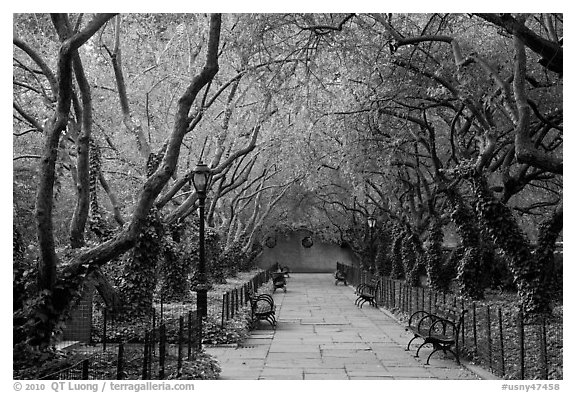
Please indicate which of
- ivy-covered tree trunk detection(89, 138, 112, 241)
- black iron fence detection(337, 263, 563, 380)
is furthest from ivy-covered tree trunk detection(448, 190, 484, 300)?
ivy-covered tree trunk detection(89, 138, 112, 241)

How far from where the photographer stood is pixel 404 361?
11094 millimetres

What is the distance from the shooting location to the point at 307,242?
57.3 meters

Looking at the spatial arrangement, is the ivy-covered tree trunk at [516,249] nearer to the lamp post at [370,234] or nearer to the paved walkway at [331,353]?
the paved walkway at [331,353]

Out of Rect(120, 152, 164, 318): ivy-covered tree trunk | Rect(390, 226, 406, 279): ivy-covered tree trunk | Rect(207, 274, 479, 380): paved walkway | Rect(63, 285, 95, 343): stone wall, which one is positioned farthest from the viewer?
Rect(390, 226, 406, 279): ivy-covered tree trunk

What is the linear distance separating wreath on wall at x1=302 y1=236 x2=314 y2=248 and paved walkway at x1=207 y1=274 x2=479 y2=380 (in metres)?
38.0

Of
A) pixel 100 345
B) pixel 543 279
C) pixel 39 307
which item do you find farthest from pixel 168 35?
pixel 543 279

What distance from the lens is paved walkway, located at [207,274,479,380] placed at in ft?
32.3

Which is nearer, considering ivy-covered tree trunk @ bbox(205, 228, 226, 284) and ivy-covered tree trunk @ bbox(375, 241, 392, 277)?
ivy-covered tree trunk @ bbox(205, 228, 226, 284)

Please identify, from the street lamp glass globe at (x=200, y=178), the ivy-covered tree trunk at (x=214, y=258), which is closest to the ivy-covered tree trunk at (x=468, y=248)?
the street lamp glass globe at (x=200, y=178)

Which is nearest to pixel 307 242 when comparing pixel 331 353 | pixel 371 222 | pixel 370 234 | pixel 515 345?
pixel 370 234

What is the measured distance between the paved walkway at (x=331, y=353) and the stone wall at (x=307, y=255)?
38582 mm

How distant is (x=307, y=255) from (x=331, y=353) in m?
46.1

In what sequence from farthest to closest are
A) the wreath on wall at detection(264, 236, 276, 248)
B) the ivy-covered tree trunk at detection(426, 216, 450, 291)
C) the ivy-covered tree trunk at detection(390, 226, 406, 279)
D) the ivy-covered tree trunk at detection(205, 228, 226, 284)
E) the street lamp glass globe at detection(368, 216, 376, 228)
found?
the wreath on wall at detection(264, 236, 276, 248) → the street lamp glass globe at detection(368, 216, 376, 228) → the ivy-covered tree trunk at detection(390, 226, 406, 279) → the ivy-covered tree trunk at detection(205, 228, 226, 284) → the ivy-covered tree trunk at detection(426, 216, 450, 291)

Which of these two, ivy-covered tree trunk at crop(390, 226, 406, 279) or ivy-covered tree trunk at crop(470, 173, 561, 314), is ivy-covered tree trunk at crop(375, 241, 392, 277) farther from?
→ ivy-covered tree trunk at crop(470, 173, 561, 314)
